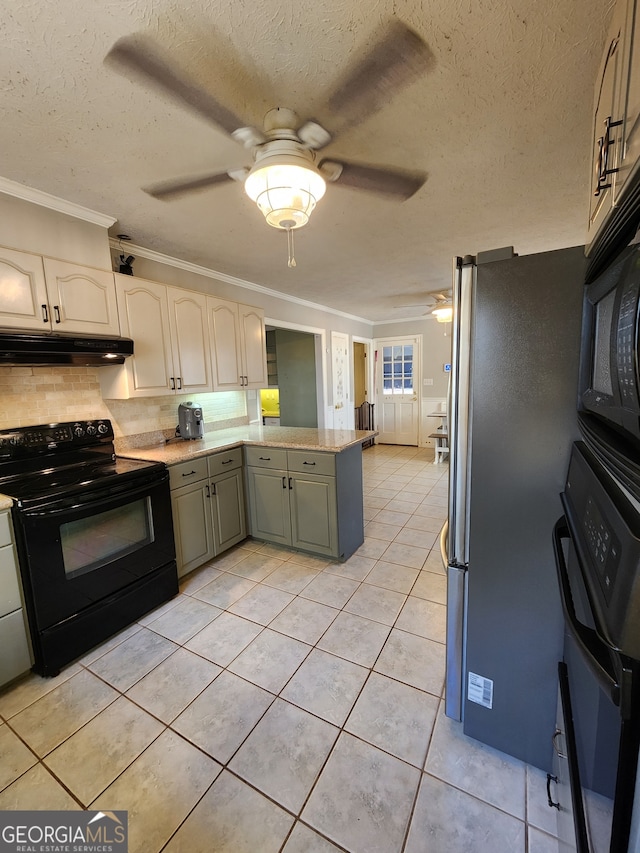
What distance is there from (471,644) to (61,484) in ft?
6.66

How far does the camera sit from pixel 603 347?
792mm

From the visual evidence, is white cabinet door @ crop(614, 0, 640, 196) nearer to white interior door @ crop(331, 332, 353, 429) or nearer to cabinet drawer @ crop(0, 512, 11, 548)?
cabinet drawer @ crop(0, 512, 11, 548)

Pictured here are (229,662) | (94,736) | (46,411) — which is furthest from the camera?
(46,411)

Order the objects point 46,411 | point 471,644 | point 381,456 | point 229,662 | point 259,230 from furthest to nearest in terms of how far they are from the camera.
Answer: point 381,456, point 259,230, point 46,411, point 229,662, point 471,644

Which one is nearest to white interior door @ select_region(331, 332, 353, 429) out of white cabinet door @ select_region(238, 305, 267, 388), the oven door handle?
white cabinet door @ select_region(238, 305, 267, 388)

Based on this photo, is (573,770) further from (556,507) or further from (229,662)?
(229,662)

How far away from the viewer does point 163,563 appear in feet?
7.53

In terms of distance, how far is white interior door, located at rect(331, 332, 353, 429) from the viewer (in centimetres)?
553

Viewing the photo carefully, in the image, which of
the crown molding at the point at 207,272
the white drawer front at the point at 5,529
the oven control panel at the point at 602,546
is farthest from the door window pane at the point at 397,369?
the oven control panel at the point at 602,546

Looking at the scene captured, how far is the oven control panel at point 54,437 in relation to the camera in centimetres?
201

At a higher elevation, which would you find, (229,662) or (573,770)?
(573,770)

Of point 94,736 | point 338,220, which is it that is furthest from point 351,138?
point 94,736

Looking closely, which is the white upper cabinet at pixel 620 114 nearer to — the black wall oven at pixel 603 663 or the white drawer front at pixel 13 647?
the black wall oven at pixel 603 663

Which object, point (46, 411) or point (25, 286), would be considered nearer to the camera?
point (25, 286)
